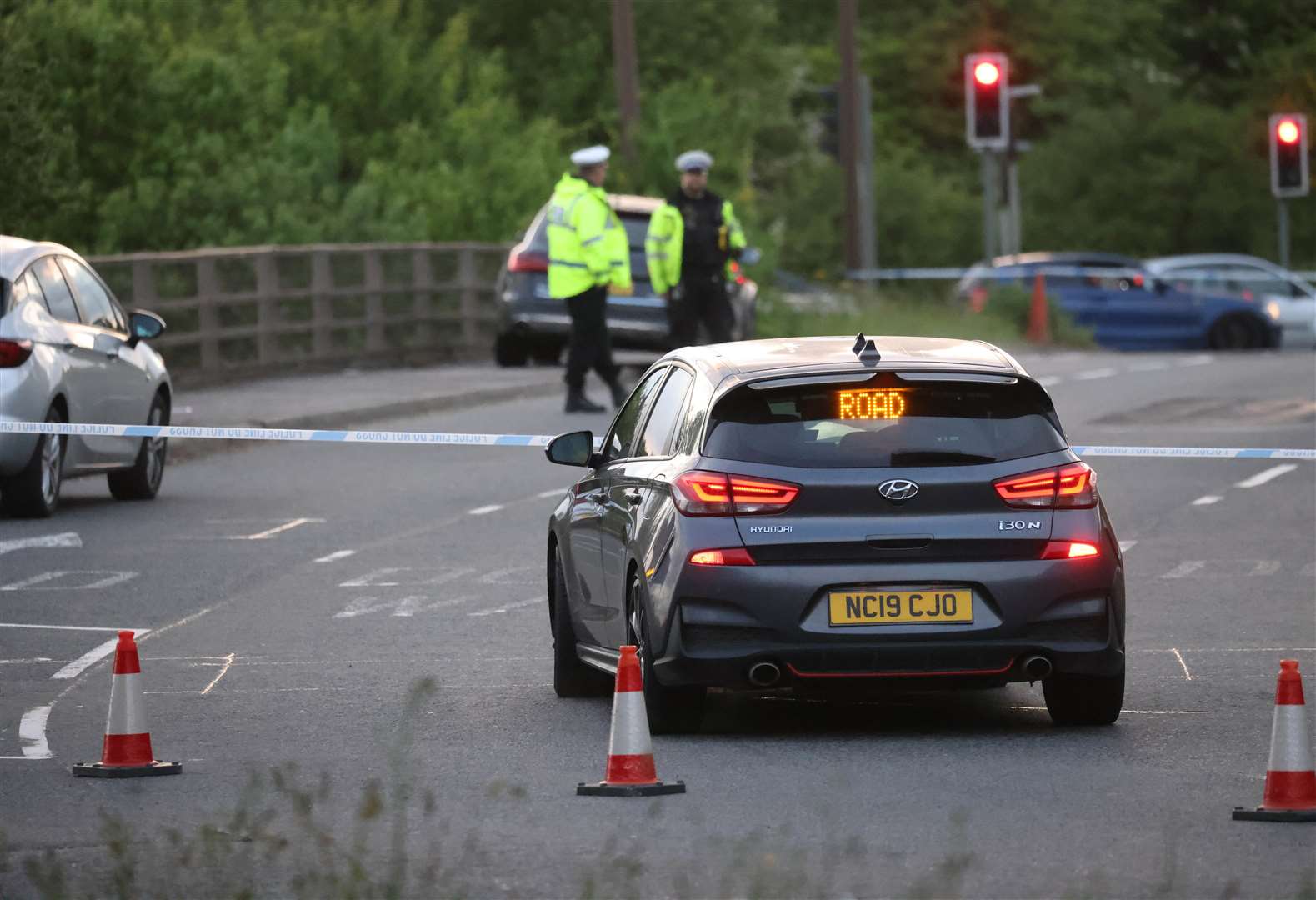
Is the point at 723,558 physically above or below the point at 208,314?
above

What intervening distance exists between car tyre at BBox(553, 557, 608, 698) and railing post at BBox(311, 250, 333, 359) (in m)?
20.7

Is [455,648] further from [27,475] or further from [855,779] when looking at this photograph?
[27,475]

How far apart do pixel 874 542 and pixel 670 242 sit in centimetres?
1640

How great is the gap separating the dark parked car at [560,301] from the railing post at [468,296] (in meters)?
4.24

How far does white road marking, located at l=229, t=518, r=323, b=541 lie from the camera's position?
54.7 ft

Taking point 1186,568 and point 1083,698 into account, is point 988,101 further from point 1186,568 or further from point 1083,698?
point 1083,698

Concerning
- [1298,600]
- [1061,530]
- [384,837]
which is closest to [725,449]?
[1061,530]

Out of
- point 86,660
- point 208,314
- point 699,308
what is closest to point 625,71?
point 208,314

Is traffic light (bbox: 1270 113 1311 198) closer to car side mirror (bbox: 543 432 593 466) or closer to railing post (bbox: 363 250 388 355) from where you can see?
railing post (bbox: 363 250 388 355)

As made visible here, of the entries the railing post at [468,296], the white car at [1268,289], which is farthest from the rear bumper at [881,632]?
the white car at [1268,289]

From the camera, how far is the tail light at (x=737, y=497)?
940 cm

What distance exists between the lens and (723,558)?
30.8 feet

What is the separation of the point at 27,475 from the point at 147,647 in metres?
4.86

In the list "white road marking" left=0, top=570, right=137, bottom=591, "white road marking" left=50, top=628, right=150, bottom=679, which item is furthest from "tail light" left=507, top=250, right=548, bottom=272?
"white road marking" left=50, top=628, right=150, bottom=679
